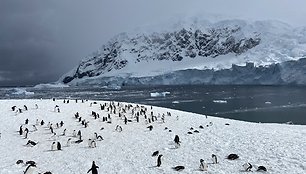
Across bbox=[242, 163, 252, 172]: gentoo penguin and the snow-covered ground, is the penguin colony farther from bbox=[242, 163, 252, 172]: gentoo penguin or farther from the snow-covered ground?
the snow-covered ground

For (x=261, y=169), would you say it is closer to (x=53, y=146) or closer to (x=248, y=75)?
(x=53, y=146)

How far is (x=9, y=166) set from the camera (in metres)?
20.3

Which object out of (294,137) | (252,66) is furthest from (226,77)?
(294,137)

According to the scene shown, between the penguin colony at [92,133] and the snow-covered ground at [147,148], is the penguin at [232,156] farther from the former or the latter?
the snow-covered ground at [147,148]

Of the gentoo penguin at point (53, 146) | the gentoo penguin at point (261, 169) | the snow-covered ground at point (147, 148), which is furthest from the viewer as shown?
the gentoo penguin at point (53, 146)

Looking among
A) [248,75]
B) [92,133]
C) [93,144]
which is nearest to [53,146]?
[93,144]

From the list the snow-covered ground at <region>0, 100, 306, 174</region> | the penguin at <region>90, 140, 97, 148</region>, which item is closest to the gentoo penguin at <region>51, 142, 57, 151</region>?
the snow-covered ground at <region>0, 100, 306, 174</region>

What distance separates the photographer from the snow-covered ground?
18.8 meters

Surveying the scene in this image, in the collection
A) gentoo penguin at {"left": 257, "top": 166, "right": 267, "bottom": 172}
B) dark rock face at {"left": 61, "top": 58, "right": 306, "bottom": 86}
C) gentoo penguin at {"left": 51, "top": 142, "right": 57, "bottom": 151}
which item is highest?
dark rock face at {"left": 61, "top": 58, "right": 306, "bottom": 86}

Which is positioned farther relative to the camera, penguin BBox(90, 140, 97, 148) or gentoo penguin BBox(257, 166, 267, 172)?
penguin BBox(90, 140, 97, 148)

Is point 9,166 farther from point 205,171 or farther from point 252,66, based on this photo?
point 252,66

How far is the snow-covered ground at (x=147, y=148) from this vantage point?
18.8m

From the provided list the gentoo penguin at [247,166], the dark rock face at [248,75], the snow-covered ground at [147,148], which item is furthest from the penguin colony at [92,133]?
the dark rock face at [248,75]

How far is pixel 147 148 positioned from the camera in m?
23.7
